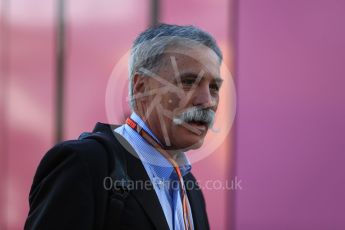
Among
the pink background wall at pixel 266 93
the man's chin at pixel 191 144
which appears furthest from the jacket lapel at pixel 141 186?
the pink background wall at pixel 266 93

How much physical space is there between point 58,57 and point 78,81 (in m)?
0.17

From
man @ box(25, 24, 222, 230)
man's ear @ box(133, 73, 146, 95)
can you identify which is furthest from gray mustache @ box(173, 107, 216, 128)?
man's ear @ box(133, 73, 146, 95)

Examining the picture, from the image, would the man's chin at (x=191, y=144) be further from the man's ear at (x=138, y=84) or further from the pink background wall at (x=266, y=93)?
the pink background wall at (x=266, y=93)

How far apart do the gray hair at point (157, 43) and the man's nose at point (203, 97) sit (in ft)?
0.38

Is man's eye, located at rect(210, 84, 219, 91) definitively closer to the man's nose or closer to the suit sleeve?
the man's nose

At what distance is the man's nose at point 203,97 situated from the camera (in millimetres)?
1101

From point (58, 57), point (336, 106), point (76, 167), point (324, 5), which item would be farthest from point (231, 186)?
point (76, 167)

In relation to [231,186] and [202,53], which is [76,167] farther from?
[231,186]

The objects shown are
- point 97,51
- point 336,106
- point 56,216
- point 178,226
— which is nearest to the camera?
point 56,216

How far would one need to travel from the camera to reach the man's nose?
1101mm

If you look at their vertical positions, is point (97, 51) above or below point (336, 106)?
above

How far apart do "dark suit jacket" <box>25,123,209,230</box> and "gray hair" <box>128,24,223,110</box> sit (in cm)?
25

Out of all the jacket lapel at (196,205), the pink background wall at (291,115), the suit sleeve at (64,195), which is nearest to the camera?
the suit sleeve at (64,195)

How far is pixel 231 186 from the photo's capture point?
2.19m
